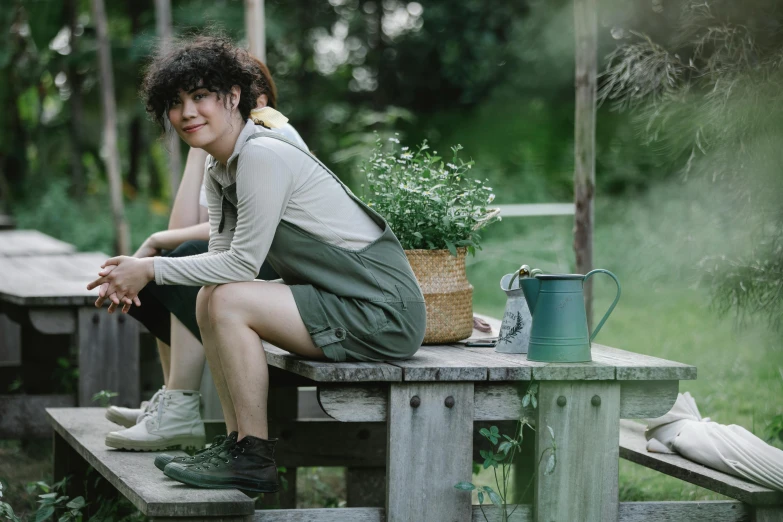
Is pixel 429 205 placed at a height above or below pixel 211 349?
above

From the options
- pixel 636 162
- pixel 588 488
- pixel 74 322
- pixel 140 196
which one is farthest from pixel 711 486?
pixel 140 196

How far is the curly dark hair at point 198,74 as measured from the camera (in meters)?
2.73

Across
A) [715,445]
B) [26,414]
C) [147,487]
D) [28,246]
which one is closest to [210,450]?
[147,487]

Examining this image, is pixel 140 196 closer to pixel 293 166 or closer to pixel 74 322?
pixel 74 322

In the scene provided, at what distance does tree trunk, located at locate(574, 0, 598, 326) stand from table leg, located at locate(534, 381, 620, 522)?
1588mm

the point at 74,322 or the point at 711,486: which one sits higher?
the point at 74,322

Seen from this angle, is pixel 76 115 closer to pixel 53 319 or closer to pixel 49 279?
pixel 49 279

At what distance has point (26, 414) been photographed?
14.6 ft

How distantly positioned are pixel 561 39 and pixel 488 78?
1.30 metres

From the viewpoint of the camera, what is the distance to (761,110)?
324cm

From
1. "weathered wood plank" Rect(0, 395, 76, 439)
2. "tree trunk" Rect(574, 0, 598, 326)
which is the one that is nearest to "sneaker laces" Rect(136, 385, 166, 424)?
"weathered wood plank" Rect(0, 395, 76, 439)

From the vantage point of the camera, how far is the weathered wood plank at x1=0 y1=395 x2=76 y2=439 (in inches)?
173

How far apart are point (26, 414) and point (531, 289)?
263cm

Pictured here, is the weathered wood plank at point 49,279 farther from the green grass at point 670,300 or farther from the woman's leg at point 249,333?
the green grass at point 670,300
